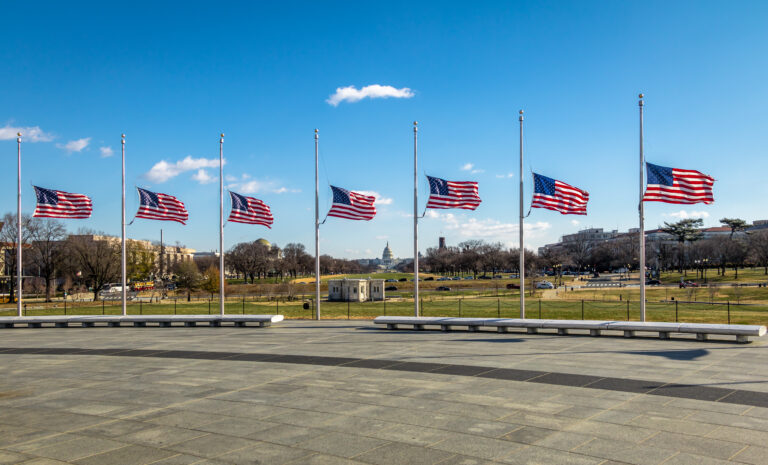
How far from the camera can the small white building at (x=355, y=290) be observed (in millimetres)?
64438

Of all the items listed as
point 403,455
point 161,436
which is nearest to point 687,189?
point 403,455

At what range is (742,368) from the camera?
1466cm

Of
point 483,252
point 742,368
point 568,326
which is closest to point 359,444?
point 742,368

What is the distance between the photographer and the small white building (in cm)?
6444

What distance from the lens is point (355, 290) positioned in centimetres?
6450

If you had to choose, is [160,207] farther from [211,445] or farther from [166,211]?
[211,445]

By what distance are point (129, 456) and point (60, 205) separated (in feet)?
78.9

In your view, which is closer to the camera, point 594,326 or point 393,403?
point 393,403

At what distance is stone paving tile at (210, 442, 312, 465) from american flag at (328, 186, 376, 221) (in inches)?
759

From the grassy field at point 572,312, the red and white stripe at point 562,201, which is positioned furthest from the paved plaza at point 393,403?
the grassy field at point 572,312

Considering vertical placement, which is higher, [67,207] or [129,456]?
[67,207]

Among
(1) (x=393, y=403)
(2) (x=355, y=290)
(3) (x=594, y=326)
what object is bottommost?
(2) (x=355, y=290)

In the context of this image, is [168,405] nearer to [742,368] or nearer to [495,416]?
[495,416]

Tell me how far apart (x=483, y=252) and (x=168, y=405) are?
14302cm
